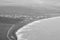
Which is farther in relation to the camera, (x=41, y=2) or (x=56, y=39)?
(x=41, y=2)

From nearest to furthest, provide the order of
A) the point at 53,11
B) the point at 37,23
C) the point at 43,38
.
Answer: the point at 43,38 < the point at 37,23 < the point at 53,11

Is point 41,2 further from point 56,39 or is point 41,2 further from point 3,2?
point 56,39

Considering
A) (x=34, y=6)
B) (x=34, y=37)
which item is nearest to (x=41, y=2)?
(x=34, y=6)

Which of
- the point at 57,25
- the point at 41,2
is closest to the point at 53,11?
the point at 41,2

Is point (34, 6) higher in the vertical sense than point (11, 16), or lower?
higher

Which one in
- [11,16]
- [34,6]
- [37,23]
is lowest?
[37,23]

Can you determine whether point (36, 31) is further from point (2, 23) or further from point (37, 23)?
point (2, 23)

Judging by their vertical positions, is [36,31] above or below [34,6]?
below

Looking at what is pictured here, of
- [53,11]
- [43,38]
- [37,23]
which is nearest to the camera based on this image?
[43,38]

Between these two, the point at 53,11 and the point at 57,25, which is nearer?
the point at 57,25
